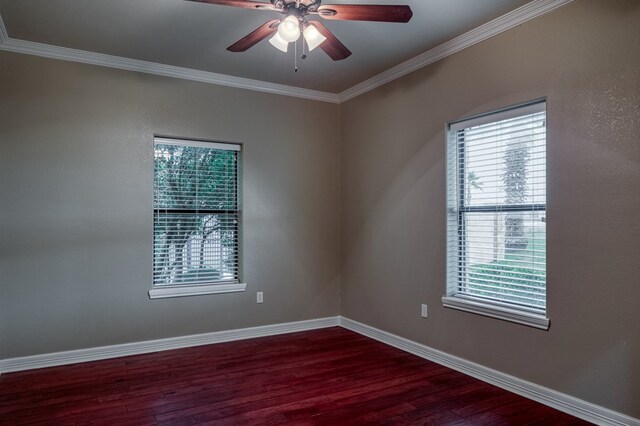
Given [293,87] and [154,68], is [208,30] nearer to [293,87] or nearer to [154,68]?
[154,68]

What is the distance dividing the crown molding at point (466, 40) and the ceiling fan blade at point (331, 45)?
1.17m

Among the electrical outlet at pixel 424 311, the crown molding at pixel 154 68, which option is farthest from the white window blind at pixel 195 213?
the electrical outlet at pixel 424 311

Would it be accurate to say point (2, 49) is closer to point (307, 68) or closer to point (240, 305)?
point (307, 68)

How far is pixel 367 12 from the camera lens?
2.30 m

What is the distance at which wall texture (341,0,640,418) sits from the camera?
2.47 metres

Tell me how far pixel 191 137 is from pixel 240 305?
5.86ft

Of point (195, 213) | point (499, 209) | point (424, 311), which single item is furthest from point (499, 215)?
point (195, 213)

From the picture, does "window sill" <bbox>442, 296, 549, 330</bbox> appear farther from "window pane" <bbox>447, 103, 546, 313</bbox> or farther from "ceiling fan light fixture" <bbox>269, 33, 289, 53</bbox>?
"ceiling fan light fixture" <bbox>269, 33, 289, 53</bbox>

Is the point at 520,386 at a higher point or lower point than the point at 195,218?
lower

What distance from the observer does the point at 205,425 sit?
2559 mm

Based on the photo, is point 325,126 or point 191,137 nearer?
point 191,137

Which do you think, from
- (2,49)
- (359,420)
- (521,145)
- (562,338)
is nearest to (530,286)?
(562,338)

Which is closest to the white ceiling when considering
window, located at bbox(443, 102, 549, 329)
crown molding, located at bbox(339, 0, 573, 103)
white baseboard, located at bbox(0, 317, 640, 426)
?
crown molding, located at bbox(339, 0, 573, 103)

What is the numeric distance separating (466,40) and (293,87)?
1991mm
